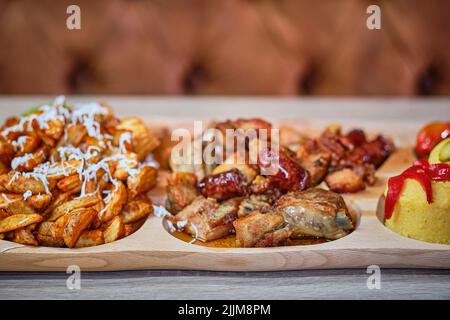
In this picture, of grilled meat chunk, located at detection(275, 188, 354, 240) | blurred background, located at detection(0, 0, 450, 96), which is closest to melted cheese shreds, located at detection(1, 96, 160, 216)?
grilled meat chunk, located at detection(275, 188, 354, 240)

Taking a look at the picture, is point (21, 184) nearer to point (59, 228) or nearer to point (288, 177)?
point (59, 228)

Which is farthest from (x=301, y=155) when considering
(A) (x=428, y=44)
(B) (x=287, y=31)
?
(A) (x=428, y=44)

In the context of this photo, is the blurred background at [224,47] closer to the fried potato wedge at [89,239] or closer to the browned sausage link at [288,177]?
the browned sausage link at [288,177]

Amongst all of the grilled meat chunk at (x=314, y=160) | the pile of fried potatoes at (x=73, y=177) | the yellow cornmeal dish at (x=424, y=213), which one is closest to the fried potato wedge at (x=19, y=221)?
the pile of fried potatoes at (x=73, y=177)

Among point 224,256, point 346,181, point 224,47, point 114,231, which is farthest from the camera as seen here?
point 224,47

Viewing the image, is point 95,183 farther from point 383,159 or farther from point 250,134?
point 383,159

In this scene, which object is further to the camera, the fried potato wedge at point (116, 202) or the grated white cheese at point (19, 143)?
the grated white cheese at point (19, 143)

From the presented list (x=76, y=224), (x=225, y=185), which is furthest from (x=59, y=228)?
(x=225, y=185)
